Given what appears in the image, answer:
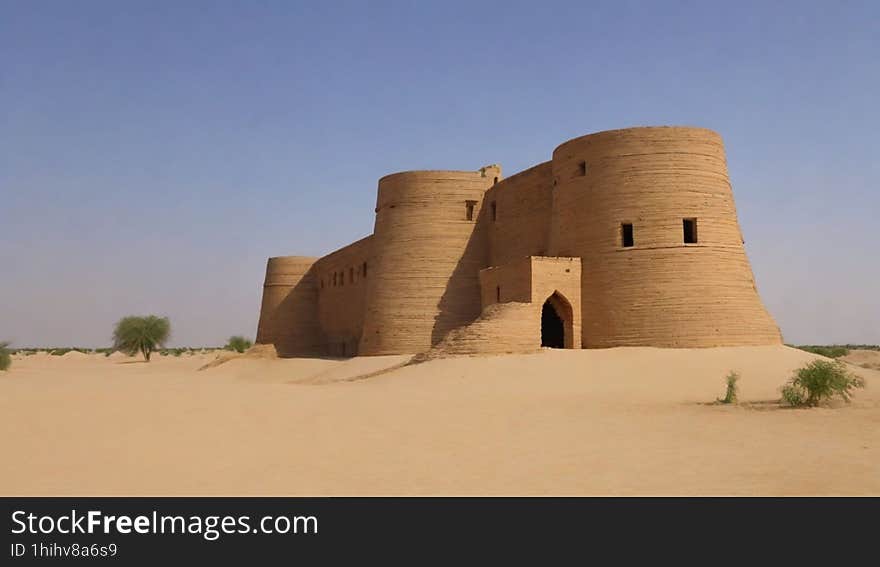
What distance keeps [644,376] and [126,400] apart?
1084 cm

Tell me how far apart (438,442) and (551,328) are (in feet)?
55.2

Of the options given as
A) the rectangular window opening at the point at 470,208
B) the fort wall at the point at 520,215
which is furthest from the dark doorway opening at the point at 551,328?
the rectangular window opening at the point at 470,208

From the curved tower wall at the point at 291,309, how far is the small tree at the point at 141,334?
17.3 meters

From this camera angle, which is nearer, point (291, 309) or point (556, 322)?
point (556, 322)

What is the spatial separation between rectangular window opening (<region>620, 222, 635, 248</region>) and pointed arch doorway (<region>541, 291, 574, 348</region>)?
2.37 metres

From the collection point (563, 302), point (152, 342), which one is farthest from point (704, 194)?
point (152, 342)

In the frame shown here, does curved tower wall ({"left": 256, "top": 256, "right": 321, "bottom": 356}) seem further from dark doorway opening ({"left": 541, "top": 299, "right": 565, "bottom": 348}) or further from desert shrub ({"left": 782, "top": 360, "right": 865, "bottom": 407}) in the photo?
desert shrub ({"left": 782, "top": 360, "right": 865, "bottom": 407})

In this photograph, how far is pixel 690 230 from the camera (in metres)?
21.7

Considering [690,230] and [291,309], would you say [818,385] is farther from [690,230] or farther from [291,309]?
[291,309]

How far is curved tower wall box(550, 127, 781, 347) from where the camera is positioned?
20703 mm

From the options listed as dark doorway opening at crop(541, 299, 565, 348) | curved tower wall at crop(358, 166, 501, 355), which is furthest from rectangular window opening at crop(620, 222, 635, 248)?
curved tower wall at crop(358, 166, 501, 355)

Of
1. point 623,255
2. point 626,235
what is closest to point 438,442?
point 623,255

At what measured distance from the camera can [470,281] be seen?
28438mm

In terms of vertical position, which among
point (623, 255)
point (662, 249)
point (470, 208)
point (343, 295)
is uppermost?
point (470, 208)
